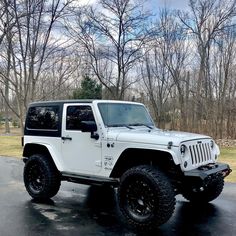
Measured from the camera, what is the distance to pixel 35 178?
693cm

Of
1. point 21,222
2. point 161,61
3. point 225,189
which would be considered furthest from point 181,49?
point 21,222

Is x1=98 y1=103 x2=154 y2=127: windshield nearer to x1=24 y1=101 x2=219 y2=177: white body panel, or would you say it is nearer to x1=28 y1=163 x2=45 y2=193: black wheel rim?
x1=24 y1=101 x2=219 y2=177: white body panel

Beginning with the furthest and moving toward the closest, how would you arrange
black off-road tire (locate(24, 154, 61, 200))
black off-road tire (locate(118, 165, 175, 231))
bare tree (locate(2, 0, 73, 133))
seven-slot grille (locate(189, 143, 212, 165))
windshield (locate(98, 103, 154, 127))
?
bare tree (locate(2, 0, 73, 133)), black off-road tire (locate(24, 154, 61, 200)), windshield (locate(98, 103, 154, 127)), seven-slot grille (locate(189, 143, 212, 165)), black off-road tire (locate(118, 165, 175, 231))

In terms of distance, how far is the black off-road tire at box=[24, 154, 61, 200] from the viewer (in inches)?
258

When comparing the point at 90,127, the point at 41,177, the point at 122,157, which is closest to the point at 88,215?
the point at 122,157

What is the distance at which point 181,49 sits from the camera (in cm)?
2183

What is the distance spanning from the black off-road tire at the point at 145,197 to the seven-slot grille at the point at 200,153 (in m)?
0.55

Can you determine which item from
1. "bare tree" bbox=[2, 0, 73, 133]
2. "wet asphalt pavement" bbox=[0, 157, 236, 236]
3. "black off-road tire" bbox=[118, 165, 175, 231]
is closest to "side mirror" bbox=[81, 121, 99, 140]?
"black off-road tire" bbox=[118, 165, 175, 231]

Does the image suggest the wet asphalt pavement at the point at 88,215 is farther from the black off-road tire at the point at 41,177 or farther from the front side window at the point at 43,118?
the front side window at the point at 43,118

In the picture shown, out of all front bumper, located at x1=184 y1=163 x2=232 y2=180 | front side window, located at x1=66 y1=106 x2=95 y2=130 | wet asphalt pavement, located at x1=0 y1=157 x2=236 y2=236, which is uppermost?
front side window, located at x1=66 y1=106 x2=95 y2=130

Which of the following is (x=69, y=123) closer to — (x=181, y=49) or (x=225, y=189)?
(x=225, y=189)

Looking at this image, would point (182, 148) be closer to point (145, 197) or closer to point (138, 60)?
point (145, 197)

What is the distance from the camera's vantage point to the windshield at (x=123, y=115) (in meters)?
6.08

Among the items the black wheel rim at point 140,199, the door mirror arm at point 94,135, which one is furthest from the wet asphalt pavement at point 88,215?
the door mirror arm at point 94,135
